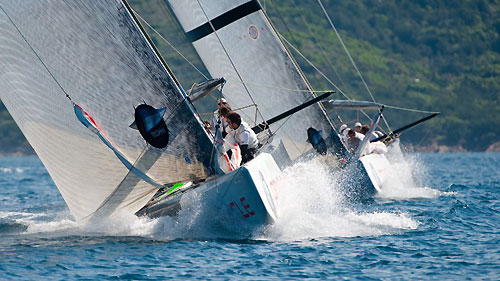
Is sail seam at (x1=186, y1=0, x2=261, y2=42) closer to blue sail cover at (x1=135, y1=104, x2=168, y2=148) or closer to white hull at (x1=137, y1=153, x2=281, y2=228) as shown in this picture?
blue sail cover at (x1=135, y1=104, x2=168, y2=148)

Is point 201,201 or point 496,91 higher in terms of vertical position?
point 201,201

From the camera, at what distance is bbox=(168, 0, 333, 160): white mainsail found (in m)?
14.3

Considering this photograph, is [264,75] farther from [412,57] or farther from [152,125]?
[412,57]

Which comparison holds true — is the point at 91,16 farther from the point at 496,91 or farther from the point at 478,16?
the point at 478,16

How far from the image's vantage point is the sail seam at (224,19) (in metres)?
14.2

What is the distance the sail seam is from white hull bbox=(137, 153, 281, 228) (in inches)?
226

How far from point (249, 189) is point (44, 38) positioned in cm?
265

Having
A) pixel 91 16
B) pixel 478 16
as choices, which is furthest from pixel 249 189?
pixel 478 16

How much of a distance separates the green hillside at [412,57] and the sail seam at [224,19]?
44.7m

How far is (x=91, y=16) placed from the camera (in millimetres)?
8766

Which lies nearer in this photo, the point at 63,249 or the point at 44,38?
the point at 63,249

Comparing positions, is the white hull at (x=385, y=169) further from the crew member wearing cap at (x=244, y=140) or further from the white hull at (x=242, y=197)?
the white hull at (x=242, y=197)

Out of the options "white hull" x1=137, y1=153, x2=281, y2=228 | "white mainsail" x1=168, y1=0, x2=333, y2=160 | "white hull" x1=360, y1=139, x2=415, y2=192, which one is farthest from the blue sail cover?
"white hull" x1=360, y1=139, x2=415, y2=192

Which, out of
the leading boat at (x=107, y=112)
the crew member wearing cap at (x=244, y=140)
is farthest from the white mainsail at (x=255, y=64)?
the leading boat at (x=107, y=112)
